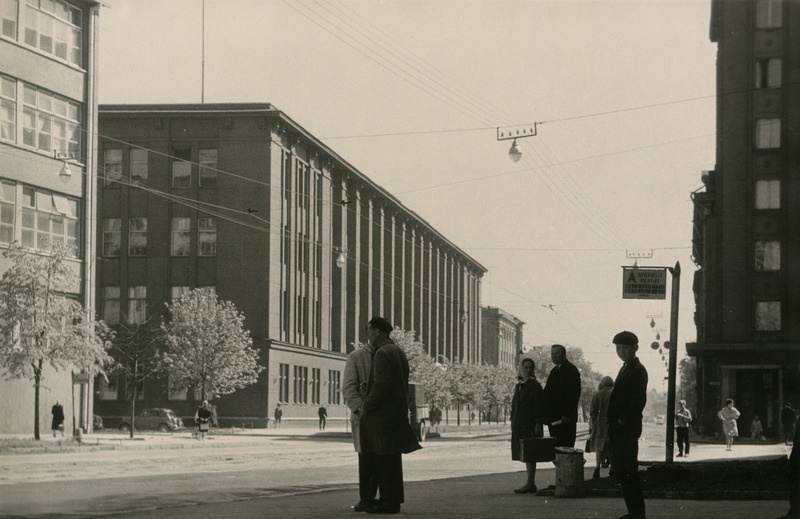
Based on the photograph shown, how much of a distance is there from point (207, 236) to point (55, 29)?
79.7ft

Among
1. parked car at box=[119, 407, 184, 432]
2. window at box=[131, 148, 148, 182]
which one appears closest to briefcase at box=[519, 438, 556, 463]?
parked car at box=[119, 407, 184, 432]

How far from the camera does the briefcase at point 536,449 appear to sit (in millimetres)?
14711

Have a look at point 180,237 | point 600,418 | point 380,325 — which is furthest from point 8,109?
point 380,325

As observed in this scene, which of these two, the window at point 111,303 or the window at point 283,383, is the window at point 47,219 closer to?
the window at point 111,303

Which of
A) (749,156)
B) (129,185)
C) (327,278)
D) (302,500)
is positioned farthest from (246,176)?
(302,500)

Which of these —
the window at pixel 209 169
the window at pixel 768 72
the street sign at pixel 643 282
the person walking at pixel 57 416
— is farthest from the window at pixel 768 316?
the street sign at pixel 643 282

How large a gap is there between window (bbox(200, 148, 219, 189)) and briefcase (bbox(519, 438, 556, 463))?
57.1 meters

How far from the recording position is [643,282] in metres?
21.4

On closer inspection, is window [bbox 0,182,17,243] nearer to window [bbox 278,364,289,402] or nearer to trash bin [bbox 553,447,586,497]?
window [bbox 278,364,289,402]

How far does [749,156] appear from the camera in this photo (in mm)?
61406

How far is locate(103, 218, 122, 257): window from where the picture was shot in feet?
235

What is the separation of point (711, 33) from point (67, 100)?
4427cm

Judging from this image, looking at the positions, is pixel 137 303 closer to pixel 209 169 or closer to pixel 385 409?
pixel 209 169

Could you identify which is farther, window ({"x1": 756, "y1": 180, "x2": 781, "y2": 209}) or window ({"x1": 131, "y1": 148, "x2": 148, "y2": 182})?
window ({"x1": 131, "y1": 148, "x2": 148, "y2": 182})
